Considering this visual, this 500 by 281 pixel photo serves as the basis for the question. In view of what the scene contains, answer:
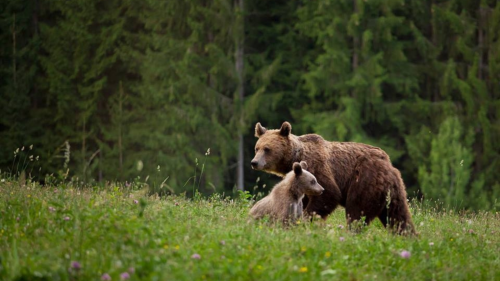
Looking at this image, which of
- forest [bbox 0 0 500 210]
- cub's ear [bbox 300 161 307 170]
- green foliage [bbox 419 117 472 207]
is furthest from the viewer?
forest [bbox 0 0 500 210]

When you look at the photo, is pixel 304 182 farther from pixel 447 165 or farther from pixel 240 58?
pixel 240 58

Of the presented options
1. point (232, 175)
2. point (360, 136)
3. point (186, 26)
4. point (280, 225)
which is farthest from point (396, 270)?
point (186, 26)

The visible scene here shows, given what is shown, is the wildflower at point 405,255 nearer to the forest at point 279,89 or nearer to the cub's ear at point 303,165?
the cub's ear at point 303,165

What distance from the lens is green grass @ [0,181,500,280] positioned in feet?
20.4

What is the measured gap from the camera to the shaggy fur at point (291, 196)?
8.81 meters

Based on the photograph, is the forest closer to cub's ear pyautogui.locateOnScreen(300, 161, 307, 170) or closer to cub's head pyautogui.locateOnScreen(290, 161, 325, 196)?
cub's ear pyautogui.locateOnScreen(300, 161, 307, 170)

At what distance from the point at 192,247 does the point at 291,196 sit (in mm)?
2235

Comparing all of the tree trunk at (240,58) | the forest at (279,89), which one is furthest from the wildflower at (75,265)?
the tree trunk at (240,58)

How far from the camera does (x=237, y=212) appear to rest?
966 cm

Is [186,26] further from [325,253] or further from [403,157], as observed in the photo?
[325,253]

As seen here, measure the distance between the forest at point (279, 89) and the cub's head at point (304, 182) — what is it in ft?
64.8

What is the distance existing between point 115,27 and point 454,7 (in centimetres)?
1495

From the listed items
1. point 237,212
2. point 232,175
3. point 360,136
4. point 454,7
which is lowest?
point 232,175

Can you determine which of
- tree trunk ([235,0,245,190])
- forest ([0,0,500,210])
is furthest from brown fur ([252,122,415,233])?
tree trunk ([235,0,245,190])
